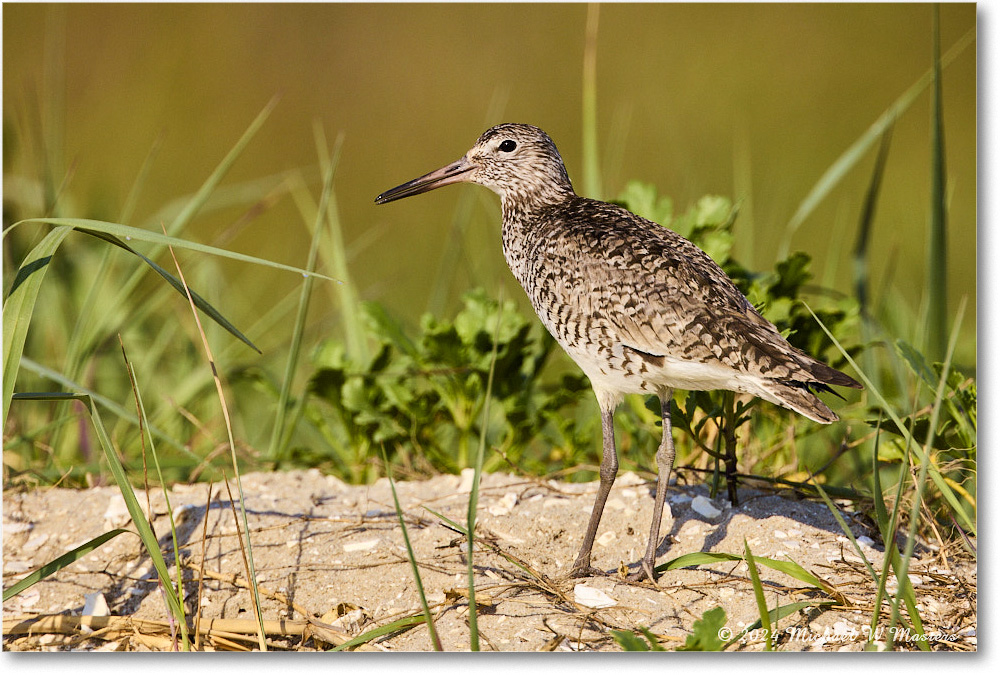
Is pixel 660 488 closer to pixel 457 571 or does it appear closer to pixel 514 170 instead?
pixel 457 571

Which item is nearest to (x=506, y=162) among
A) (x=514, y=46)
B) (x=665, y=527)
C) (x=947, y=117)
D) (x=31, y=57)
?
(x=514, y=46)

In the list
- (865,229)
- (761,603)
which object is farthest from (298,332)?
(865,229)

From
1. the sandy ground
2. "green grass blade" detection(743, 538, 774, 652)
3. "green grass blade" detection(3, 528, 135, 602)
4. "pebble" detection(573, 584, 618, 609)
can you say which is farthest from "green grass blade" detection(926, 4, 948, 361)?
"green grass blade" detection(3, 528, 135, 602)

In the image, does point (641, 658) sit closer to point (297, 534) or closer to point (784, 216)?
point (297, 534)

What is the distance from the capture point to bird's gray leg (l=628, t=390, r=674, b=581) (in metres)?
3.38

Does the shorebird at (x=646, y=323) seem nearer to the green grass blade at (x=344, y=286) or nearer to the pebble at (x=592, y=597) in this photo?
the pebble at (x=592, y=597)

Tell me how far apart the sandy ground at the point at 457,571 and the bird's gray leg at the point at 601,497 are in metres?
0.08

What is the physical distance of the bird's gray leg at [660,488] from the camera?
3.38 meters

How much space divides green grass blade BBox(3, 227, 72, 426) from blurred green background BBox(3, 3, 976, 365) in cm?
152

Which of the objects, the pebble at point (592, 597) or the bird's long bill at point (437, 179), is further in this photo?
the bird's long bill at point (437, 179)

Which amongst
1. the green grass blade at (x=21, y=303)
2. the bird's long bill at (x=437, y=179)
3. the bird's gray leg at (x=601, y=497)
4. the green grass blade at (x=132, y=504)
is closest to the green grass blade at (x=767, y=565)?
the bird's gray leg at (x=601, y=497)

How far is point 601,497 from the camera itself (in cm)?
359

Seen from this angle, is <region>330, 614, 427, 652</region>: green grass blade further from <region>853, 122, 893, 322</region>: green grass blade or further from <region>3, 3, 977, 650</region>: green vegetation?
<region>853, 122, 893, 322</region>: green grass blade

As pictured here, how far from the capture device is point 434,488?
421 centimetres
